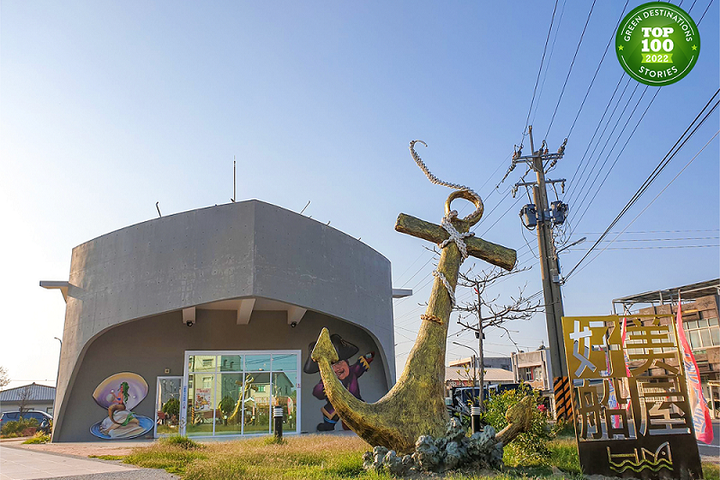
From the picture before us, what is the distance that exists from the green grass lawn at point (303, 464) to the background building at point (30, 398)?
143ft

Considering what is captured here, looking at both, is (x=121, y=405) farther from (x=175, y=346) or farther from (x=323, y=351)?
(x=323, y=351)

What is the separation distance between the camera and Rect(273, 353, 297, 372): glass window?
1797 cm

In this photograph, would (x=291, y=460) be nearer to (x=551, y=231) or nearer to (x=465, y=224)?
(x=465, y=224)

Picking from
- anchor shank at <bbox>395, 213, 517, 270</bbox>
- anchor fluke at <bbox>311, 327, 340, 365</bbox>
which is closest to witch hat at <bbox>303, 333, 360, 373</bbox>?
anchor shank at <bbox>395, 213, 517, 270</bbox>

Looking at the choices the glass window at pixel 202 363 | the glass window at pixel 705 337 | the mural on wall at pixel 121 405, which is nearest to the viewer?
the mural on wall at pixel 121 405

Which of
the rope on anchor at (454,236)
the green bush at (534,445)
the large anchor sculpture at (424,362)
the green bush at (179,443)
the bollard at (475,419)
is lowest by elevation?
the green bush at (179,443)

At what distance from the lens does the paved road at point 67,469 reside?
783cm

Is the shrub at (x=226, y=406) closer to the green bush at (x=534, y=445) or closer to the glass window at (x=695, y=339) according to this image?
the green bush at (x=534, y=445)

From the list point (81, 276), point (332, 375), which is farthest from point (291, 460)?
point (81, 276)

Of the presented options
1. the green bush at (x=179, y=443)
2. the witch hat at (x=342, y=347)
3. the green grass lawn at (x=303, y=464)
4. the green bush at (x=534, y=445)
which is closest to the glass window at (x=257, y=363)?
the witch hat at (x=342, y=347)

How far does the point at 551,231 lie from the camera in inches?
601

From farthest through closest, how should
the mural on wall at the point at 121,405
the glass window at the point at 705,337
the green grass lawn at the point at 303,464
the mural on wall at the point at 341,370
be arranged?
1. the glass window at the point at 705,337
2. the mural on wall at the point at 341,370
3. the mural on wall at the point at 121,405
4. the green grass lawn at the point at 303,464

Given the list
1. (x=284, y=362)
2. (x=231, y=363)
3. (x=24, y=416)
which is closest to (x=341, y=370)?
(x=284, y=362)

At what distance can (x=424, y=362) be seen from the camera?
291 inches
